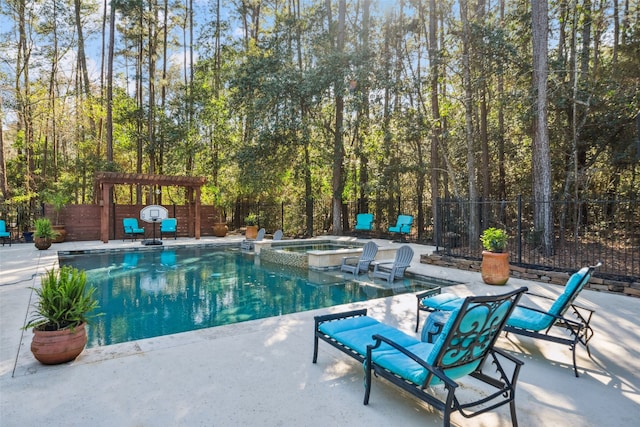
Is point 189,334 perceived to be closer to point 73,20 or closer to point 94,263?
point 94,263

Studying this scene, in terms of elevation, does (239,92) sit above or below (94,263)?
above

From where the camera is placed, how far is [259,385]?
2611mm

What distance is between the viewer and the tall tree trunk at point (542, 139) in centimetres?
795

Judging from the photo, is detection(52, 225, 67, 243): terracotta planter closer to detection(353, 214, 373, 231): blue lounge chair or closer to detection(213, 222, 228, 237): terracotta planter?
detection(213, 222, 228, 237): terracotta planter

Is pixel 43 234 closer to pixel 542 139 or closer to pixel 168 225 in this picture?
pixel 168 225

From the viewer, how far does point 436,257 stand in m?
8.55

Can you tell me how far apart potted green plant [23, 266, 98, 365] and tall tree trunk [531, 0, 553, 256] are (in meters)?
8.28

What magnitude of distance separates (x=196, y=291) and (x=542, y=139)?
8076 millimetres

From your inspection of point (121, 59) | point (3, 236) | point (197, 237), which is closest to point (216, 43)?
point (121, 59)

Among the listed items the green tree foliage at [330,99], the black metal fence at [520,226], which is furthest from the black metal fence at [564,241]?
the green tree foliage at [330,99]

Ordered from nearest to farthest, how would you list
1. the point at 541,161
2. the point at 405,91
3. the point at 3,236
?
the point at 541,161
the point at 3,236
the point at 405,91

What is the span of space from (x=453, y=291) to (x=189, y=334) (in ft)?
13.3

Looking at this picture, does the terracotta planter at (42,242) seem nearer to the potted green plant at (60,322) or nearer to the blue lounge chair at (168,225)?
the blue lounge chair at (168,225)

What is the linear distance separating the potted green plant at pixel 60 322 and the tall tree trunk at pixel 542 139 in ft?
27.2
